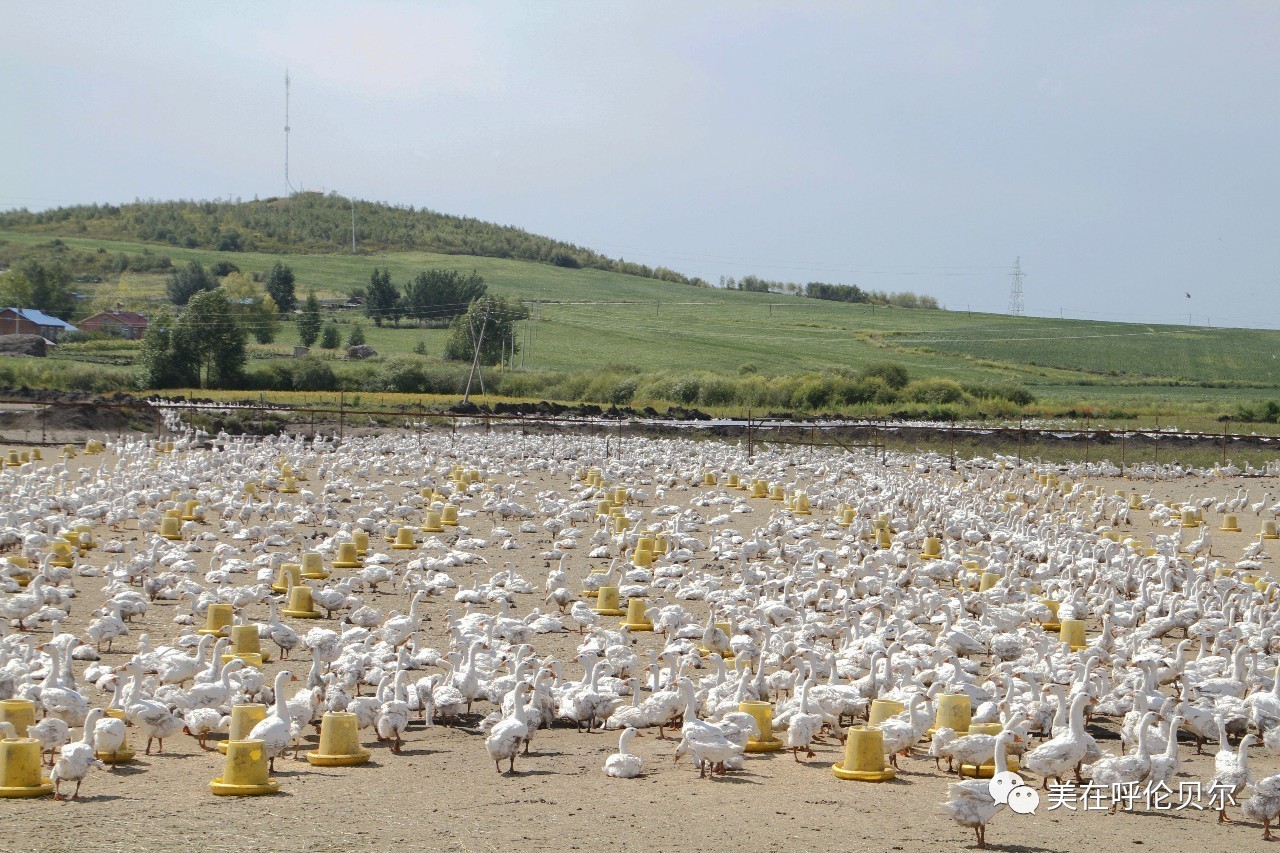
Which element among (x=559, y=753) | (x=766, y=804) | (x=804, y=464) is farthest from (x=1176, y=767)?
(x=804, y=464)

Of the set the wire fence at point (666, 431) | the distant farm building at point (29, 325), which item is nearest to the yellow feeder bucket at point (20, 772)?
the wire fence at point (666, 431)

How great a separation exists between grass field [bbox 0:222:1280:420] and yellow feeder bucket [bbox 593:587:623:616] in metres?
48.9

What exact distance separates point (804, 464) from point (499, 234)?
131506 mm

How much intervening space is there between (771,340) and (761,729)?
9557 centimetres

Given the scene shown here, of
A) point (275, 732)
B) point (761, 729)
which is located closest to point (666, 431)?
point (761, 729)

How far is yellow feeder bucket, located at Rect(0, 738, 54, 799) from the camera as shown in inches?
350

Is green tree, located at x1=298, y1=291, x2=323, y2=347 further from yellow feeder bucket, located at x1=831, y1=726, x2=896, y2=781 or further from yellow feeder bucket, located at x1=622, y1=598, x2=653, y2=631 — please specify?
yellow feeder bucket, located at x1=831, y1=726, x2=896, y2=781

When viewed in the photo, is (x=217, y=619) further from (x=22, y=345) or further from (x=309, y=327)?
(x=309, y=327)

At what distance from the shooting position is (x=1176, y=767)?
9.35 m

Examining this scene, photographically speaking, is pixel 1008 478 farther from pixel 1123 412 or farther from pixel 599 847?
pixel 599 847

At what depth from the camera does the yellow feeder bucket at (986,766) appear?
33.1 ft

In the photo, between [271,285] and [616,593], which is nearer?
[616,593]

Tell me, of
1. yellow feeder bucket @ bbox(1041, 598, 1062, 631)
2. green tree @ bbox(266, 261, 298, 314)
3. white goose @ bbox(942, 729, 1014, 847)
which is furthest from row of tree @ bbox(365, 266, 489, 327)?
white goose @ bbox(942, 729, 1014, 847)

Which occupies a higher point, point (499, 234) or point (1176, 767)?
point (499, 234)
